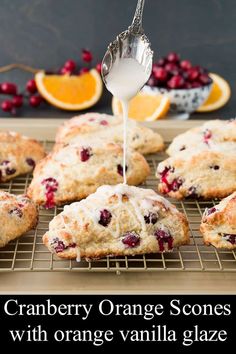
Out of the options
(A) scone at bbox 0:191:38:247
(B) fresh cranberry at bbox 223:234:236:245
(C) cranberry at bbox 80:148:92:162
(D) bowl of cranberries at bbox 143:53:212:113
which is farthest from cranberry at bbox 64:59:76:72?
(B) fresh cranberry at bbox 223:234:236:245

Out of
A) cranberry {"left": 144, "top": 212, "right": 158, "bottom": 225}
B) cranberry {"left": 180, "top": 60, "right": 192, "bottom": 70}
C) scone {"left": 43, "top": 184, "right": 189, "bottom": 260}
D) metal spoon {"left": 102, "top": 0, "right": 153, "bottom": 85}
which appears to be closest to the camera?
scone {"left": 43, "top": 184, "right": 189, "bottom": 260}

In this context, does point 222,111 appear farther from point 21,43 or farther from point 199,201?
point 199,201

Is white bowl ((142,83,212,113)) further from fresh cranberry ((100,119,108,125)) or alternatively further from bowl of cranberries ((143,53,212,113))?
fresh cranberry ((100,119,108,125))

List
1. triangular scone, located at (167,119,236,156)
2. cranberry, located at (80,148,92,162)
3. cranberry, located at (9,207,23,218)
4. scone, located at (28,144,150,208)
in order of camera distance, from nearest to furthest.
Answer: cranberry, located at (9,207,23,218) → scone, located at (28,144,150,208) → cranberry, located at (80,148,92,162) → triangular scone, located at (167,119,236,156)

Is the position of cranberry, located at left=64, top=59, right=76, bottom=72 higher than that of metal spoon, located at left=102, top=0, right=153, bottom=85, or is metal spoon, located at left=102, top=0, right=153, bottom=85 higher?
metal spoon, located at left=102, top=0, right=153, bottom=85

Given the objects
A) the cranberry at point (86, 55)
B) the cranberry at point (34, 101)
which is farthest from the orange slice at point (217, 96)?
the cranberry at point (34, 101)
